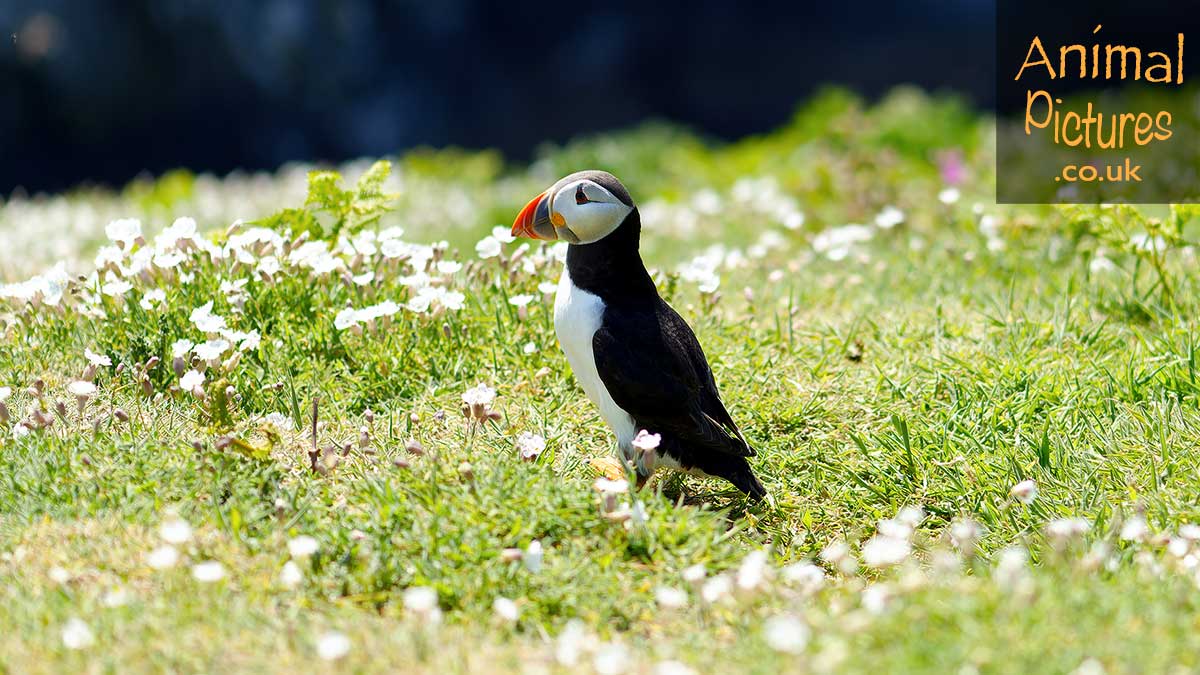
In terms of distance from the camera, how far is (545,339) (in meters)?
4.98

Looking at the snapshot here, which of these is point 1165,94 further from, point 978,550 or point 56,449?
point 56,449

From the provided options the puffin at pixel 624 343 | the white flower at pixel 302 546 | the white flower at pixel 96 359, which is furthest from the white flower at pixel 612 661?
the white flower at pixel 96 359

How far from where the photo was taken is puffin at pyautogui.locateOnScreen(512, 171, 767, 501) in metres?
3.84

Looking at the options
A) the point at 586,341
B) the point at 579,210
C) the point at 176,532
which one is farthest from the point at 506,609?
the point at 579,210

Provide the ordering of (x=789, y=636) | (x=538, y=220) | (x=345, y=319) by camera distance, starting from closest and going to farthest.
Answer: (x=789, y=636), (x=538, y=220), (x=345, y=319)

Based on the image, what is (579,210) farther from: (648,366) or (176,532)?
(176,532)

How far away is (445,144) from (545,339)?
14138mm

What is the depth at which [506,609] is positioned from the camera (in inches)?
120

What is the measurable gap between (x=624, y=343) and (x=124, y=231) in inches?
93.5

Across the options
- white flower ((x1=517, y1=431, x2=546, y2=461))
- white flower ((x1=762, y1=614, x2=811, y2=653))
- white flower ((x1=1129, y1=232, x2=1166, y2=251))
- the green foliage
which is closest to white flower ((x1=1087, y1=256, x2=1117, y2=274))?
white flower ((x1=1129, y1=232, x2=1166, y2=251))

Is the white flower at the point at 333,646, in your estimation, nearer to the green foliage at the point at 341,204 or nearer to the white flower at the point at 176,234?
the white flower at the point at 176,234

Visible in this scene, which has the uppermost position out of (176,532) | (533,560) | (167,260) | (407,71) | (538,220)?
(407,71)

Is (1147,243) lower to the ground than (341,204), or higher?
lower

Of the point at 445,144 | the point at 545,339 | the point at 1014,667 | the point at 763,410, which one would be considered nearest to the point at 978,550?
the point at 763,410
